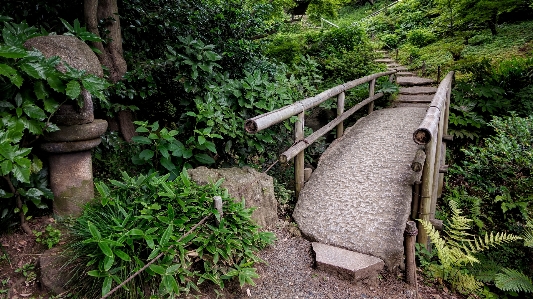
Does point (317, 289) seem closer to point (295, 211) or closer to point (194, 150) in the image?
point (295, 211)

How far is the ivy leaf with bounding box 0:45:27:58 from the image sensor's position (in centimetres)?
207

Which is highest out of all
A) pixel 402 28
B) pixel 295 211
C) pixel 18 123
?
pixel 402 28

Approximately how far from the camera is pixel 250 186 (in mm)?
3049

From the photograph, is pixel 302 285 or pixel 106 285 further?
pixel 302 285

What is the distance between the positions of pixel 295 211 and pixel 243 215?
3.86ft

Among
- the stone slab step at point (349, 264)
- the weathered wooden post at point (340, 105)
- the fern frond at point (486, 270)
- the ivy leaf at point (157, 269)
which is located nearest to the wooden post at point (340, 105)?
the weathered wooden post at point (340, 105)

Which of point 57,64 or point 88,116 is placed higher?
point 57,64

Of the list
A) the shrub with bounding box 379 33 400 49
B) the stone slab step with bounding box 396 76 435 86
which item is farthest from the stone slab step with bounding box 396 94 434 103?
the shrub with bounding box 379 33 400 49

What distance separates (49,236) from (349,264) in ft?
7.99

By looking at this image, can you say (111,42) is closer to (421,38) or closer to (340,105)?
(340,105)

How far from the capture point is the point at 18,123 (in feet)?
7.44

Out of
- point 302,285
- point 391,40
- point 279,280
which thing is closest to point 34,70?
point 279,280

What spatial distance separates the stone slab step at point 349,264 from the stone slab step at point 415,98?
587 cm

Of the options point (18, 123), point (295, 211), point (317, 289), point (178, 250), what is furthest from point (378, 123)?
point (18, 123)
